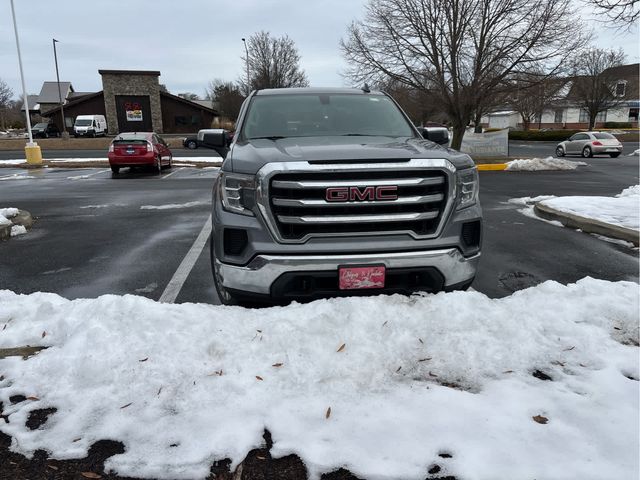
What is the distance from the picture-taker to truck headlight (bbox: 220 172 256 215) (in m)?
3.40

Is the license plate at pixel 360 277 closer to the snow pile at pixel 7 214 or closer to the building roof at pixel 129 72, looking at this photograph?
the snow pile at pixel 7 214

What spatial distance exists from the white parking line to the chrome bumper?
1444 mm

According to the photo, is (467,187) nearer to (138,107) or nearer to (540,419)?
(540,419)

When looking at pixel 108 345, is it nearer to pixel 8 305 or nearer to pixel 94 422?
pixel 94 422

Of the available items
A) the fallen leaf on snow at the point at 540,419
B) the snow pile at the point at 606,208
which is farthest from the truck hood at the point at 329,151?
the snow pile at the point at 606,208

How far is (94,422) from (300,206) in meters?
1.78

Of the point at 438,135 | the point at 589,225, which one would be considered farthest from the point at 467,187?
the point at 589,225

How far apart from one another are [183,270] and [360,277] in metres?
2.93

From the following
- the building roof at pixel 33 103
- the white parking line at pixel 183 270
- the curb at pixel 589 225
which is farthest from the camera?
the building roof at pixel 33 103

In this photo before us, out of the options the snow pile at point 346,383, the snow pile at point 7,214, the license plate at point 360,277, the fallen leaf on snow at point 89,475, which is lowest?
the fallen leaf on snow at point 89,475

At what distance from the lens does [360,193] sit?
3.34 metres

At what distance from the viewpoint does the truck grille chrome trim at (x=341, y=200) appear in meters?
3.32

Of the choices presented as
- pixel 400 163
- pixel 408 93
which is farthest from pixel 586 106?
pixel 400 163

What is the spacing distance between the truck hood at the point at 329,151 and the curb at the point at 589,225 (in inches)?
174
